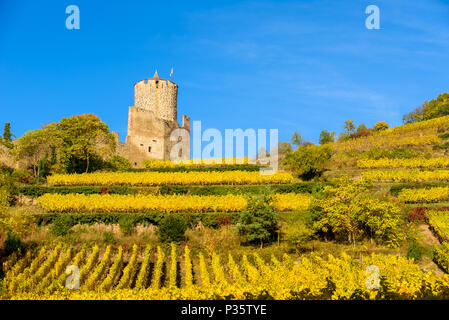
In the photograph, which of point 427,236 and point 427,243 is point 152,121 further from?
point 427,243

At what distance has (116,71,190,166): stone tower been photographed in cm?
3894

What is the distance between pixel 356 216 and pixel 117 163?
22858mm

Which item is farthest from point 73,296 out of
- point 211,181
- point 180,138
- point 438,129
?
point 438,129

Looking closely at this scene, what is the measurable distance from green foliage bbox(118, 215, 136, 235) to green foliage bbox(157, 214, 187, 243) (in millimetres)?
2155

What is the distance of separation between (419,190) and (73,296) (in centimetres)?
2224

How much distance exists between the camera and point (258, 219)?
64.8ft

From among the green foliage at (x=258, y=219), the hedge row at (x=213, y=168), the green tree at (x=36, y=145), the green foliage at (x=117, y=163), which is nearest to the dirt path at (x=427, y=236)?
the green foliage at (x=258, y=219)

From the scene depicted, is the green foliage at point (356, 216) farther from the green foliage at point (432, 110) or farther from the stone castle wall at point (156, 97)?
the green foliage at point (432, 110)

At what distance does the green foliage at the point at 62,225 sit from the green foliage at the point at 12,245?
2.56 meters

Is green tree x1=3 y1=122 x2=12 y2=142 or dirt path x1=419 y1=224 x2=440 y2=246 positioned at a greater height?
green tree x1=3 y1=122 x2=12 y2=142

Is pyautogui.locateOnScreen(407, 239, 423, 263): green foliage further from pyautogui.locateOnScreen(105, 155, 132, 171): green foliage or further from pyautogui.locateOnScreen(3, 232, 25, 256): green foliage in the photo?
pyautogui.locateOnScreen(105, 155, 132, 171): green foliage

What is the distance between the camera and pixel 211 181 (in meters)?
28.0

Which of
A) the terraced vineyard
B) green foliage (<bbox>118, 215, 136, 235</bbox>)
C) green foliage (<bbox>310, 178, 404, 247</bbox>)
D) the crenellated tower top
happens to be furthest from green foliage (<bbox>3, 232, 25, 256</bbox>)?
the crenellated tower top

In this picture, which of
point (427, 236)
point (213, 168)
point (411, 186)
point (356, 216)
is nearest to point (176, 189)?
point (213, 168)
